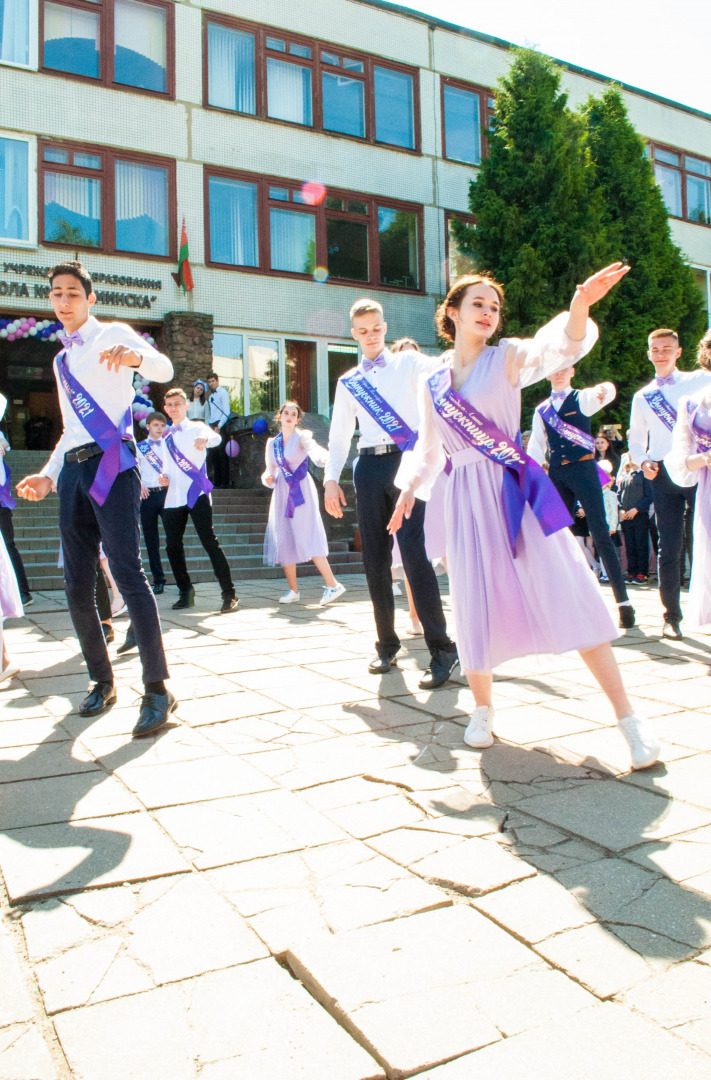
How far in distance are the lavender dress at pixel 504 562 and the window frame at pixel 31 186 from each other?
14.4 m

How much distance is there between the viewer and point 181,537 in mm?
8094

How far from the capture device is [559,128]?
58.9ft

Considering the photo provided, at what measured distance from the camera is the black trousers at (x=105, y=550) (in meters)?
3.89

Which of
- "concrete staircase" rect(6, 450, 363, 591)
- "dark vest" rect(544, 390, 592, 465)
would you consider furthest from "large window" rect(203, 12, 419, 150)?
"dark vest" rect(544, 390, 592, 465)

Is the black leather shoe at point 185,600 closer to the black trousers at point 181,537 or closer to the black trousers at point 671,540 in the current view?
the black trousers at point 181,537

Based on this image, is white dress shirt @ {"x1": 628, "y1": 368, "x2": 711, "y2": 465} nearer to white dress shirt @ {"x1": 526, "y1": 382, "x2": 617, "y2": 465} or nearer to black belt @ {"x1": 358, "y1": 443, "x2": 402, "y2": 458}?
white dress shirt @ {"x1": 526, "y1": 382, "x2": 617, "y2": 465}

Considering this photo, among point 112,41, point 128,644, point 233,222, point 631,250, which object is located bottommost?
point 128,644

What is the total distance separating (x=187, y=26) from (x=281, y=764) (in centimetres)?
1766

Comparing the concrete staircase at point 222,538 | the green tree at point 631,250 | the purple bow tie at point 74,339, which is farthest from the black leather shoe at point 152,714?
the green tree at point 631,250

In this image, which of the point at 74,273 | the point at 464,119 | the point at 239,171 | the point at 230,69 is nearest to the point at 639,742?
the point at 74,273

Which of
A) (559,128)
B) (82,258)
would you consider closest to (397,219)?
(559,128)

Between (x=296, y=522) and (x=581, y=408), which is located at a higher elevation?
(x=581, y=408)

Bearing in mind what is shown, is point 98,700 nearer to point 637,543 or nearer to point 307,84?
point 637,543

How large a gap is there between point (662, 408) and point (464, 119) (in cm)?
1649
